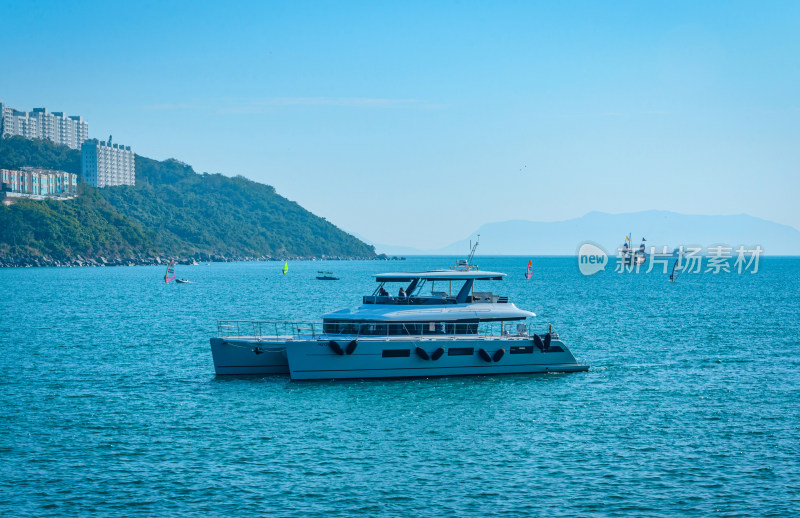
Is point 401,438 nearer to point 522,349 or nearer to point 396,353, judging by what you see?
point 396,353

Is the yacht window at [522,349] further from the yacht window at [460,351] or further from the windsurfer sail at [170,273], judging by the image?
the windsurfer sail at [170,273]

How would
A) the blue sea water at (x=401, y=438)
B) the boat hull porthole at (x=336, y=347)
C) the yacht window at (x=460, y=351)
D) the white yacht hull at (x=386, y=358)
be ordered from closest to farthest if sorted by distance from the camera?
1. the blue sea water at (x=401, y=438)
2. the boat hull porthole at (x=336, y=347)
3. the white yacht hull at (x=386, y=358)
4. the yacht window at (x=460, y=351)

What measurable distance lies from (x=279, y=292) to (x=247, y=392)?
94.3 meters

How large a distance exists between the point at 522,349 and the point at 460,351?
3690 millimetres

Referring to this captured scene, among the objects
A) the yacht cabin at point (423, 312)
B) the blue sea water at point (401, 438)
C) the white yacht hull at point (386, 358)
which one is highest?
the yacht cabin at point (423, 312)

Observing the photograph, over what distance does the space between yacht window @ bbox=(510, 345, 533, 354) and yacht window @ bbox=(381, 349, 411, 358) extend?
19.6 ft

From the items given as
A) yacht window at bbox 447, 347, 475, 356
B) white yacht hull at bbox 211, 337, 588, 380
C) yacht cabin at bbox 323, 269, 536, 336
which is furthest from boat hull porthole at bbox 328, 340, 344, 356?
yacht window at bbox 447, 347, 475, 356

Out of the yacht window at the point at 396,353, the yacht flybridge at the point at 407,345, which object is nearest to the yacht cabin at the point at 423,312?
the yacht flybridge at the point at 407,345

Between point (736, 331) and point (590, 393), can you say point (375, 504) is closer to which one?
point (590, 393)

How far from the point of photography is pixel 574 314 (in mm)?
88625

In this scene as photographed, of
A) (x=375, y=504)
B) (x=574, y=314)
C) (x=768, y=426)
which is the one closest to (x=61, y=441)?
(x=375, y=504)

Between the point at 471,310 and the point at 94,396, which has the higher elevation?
the point at 471,310

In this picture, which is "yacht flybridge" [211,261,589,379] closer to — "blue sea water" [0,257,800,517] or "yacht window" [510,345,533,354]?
"yacht window" [510,345,533,354]

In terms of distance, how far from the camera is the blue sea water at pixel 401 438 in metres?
24.4
